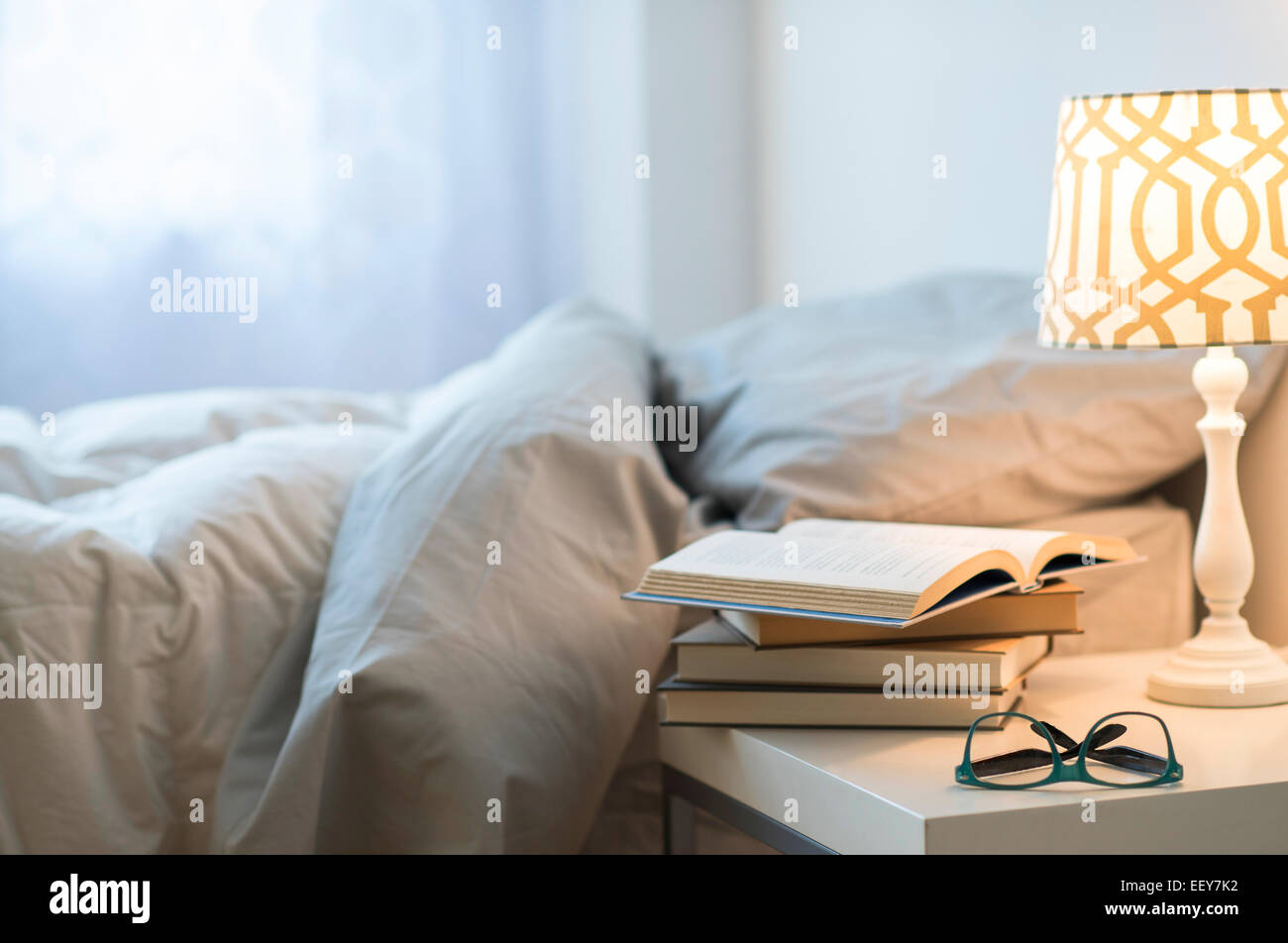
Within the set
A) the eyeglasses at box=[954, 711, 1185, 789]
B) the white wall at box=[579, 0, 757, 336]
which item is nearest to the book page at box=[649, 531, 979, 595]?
the eyeglasses at box=[954, 711, 1185, 789]

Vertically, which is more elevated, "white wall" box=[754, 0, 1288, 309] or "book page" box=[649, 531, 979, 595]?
"white wall" box=[754, 0, 1288, 309]

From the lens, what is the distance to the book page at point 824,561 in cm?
78

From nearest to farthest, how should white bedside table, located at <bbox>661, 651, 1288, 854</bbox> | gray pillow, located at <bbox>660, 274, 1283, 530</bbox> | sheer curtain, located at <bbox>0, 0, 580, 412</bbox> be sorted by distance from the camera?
white bedside table, located at <bbox>661, 651, 1288, 854</bbox>, gray pillow, located at <bbox>660, 274, 1283, 530</bbox>, sheer curtain, located at <bbox>0, 0, 580, 412</bbox>

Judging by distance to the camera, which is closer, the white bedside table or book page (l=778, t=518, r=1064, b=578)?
the white bedside table

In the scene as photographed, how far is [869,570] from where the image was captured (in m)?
0.80

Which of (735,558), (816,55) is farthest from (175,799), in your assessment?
(816,55)

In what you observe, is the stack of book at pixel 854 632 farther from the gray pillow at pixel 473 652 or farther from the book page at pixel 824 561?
the gray pillow at pixel 473 652

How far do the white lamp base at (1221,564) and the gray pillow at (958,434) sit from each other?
23cm

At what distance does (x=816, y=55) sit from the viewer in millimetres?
2402

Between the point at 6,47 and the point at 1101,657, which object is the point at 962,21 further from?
the point at 6,47

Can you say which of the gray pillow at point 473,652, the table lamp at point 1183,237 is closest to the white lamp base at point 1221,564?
the table lamp at point 1183,237

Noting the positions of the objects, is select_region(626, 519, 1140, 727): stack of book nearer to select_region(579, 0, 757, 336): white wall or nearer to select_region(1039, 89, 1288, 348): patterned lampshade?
select_region(1039, 89, 1288, 348): patterned lampshade

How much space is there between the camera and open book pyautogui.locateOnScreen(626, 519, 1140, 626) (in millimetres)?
763
